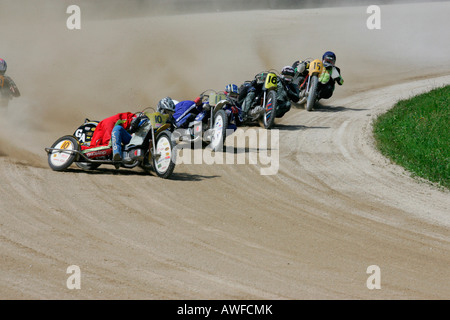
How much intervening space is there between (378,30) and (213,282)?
34337mm

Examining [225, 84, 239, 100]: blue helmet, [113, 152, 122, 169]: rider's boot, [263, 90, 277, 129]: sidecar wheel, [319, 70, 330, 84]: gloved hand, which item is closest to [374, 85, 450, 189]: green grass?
[319, 70, 330, 84]: gloved hand

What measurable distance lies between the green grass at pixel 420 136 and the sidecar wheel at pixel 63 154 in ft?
23.0

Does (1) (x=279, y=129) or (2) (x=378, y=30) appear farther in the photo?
(2) (x=378, y=30)

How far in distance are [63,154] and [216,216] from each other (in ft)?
12.1

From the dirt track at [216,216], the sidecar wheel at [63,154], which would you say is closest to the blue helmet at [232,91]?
the dirt track at [216,216]

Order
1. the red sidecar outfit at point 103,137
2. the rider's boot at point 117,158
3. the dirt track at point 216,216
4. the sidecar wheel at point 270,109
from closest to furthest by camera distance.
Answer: the dirt track at point 216,216 → the rider's boot at point 117,158 → the red sidecar outfit at point 103,137 → the sidecar wheel at point 270,109

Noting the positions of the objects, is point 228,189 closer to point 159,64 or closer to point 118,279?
point 118,279

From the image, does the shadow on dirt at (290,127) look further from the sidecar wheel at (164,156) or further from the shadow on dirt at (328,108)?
the sidecar wheel at (164,156)

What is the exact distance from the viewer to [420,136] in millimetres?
15539

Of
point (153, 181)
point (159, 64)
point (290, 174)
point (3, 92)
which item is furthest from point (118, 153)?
point (159, 64)

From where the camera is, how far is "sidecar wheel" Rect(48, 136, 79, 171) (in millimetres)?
11484

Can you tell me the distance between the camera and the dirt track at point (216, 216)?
6.90 metres

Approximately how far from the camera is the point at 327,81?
1959 cm

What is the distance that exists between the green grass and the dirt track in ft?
1.45
